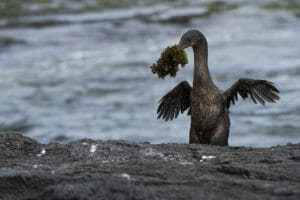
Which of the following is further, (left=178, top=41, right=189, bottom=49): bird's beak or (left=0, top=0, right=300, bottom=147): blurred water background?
(left=0, top=0, right=300, bottom=147): blurred water background

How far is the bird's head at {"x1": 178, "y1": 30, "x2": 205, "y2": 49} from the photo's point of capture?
566 centimetres

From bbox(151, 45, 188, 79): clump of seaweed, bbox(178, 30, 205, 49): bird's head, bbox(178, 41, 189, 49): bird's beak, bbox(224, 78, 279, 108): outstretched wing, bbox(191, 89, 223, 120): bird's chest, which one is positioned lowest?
bbox(191, 89, 223, 120): bird's chest

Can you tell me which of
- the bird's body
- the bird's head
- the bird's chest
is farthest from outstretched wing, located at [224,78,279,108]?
the bird's head

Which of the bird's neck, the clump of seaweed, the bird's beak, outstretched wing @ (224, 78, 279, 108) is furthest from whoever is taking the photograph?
the bird's neck

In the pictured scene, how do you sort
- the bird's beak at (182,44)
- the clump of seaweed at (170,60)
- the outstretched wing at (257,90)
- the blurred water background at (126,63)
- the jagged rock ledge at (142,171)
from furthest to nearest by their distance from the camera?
1. the blurred water background at (126,63)
2. the outstretched wing at (257,90)
3. the bird's beak at (182,44)
4. the clump of seaweed at (170,60)
5. the jagged rock ledge at (142,171)

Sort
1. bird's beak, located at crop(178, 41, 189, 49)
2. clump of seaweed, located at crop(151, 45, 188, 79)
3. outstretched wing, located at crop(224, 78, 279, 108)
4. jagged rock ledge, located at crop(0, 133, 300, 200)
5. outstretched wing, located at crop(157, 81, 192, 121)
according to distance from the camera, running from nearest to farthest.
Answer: jagged rock ledge, located at crop(0, 133, 300, 200) → clump of seaweed, located at crop(151, 45, 188, 79) → bird's beak, located at crop(178, 41, 189, 49) → outstretched wing, located at crop(224, 78, 279, 108) → outstretched wing, located at crop(157, 81, 192, 121)

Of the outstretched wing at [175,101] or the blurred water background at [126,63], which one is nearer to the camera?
the outstretched wing at [175,101]

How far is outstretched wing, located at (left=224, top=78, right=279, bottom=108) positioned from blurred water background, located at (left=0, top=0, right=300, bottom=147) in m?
3.24

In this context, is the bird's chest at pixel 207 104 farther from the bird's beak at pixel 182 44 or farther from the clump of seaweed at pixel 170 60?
the clump of seaweed at pixel 170 60

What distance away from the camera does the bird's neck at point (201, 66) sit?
5785 mm

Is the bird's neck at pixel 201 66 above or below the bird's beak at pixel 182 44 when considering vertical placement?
below

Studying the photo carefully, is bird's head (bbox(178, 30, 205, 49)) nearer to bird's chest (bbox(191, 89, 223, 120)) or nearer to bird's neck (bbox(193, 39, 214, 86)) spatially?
bird's neck (bbox(193, 39, 214, 86))

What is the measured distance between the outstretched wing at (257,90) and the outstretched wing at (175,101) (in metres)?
0.47

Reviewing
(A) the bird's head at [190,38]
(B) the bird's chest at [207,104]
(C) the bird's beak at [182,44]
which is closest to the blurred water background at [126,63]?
(B) the bird's chest at [207,104]
